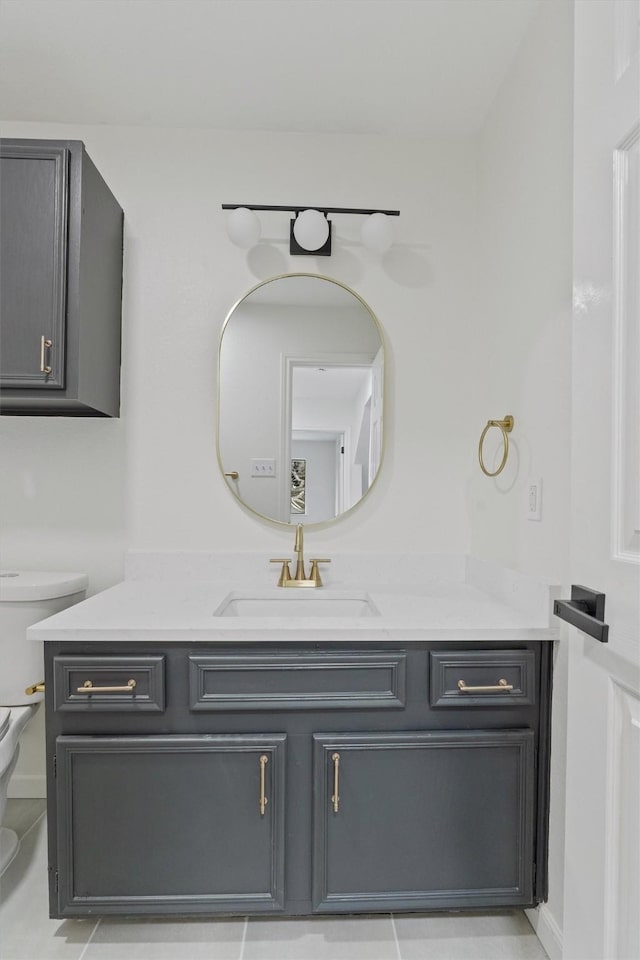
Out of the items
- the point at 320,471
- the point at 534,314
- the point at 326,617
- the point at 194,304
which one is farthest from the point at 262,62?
the point at 326,617

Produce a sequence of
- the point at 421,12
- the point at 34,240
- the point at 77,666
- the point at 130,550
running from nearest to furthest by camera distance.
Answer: the point at 77,666, the point at 421,12, the point at 34,240, the point at 130,550

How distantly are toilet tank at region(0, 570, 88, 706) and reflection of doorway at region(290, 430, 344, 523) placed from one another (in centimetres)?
86

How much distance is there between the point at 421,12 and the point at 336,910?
241 centimetres

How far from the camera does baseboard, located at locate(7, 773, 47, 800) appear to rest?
2.18 metres

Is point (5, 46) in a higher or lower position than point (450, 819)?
higher

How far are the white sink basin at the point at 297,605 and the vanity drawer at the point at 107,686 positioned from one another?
1.38 feet

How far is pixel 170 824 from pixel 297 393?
137 centimetres

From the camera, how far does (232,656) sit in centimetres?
151

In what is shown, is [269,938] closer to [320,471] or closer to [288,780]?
[288,780]

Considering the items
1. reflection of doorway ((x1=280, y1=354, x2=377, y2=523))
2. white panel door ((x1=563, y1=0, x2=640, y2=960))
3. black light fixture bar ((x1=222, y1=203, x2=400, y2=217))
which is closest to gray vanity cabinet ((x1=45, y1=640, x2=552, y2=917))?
white panel door ((x1=563, y1=0, x2=640, y2=960))

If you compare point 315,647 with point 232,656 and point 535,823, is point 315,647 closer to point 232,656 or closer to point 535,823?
point 232,656

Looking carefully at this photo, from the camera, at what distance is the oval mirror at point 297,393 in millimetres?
2139

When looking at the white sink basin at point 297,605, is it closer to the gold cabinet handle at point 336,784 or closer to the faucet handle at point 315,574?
the faucet handle at point 315,574

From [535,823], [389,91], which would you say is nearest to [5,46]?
[389,91]
